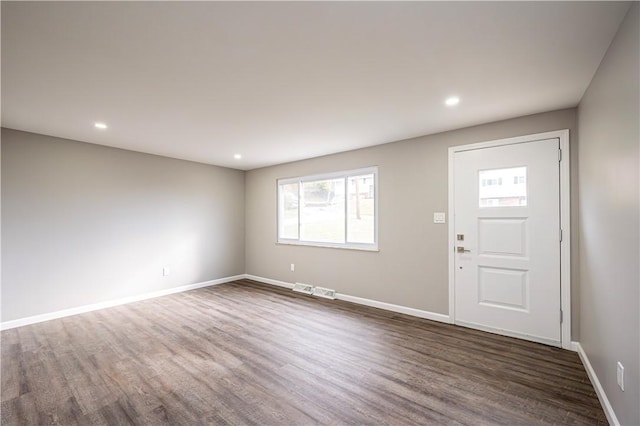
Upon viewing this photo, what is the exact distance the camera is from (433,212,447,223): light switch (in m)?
3.67

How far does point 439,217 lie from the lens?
3699 mm

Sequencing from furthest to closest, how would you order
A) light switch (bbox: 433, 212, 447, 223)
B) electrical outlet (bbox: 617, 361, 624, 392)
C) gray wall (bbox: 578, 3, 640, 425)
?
1. light switch (bbox: 433, 212, 447, 223)
2. electrical outlet (bbox: 617, 361, 624, 392)
3. gray wall (bbox: 578, 3, 640, 425)

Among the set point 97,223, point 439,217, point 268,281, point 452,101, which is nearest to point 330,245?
point 268,281

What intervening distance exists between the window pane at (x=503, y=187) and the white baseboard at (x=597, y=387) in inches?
58.3

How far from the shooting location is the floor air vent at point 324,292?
4797 mm

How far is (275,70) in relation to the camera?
2.18 m

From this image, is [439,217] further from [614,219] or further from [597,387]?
[597,387]

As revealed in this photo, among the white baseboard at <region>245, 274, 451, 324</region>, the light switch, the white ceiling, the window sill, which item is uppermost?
the white ceiling

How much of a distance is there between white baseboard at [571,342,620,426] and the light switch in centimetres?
174

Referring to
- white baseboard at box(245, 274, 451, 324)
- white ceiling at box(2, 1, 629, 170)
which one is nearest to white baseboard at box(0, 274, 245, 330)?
white ceiling at box(2, 1, 629, 170)

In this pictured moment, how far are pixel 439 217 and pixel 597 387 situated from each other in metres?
2.06

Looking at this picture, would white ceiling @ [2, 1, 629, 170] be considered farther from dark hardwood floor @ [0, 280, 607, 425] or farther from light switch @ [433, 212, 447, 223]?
dark hardwood floor @ [0, 280, 607, 425]

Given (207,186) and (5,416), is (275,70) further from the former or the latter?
(207,186)

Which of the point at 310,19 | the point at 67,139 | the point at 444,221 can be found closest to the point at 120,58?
the point at 310,19
